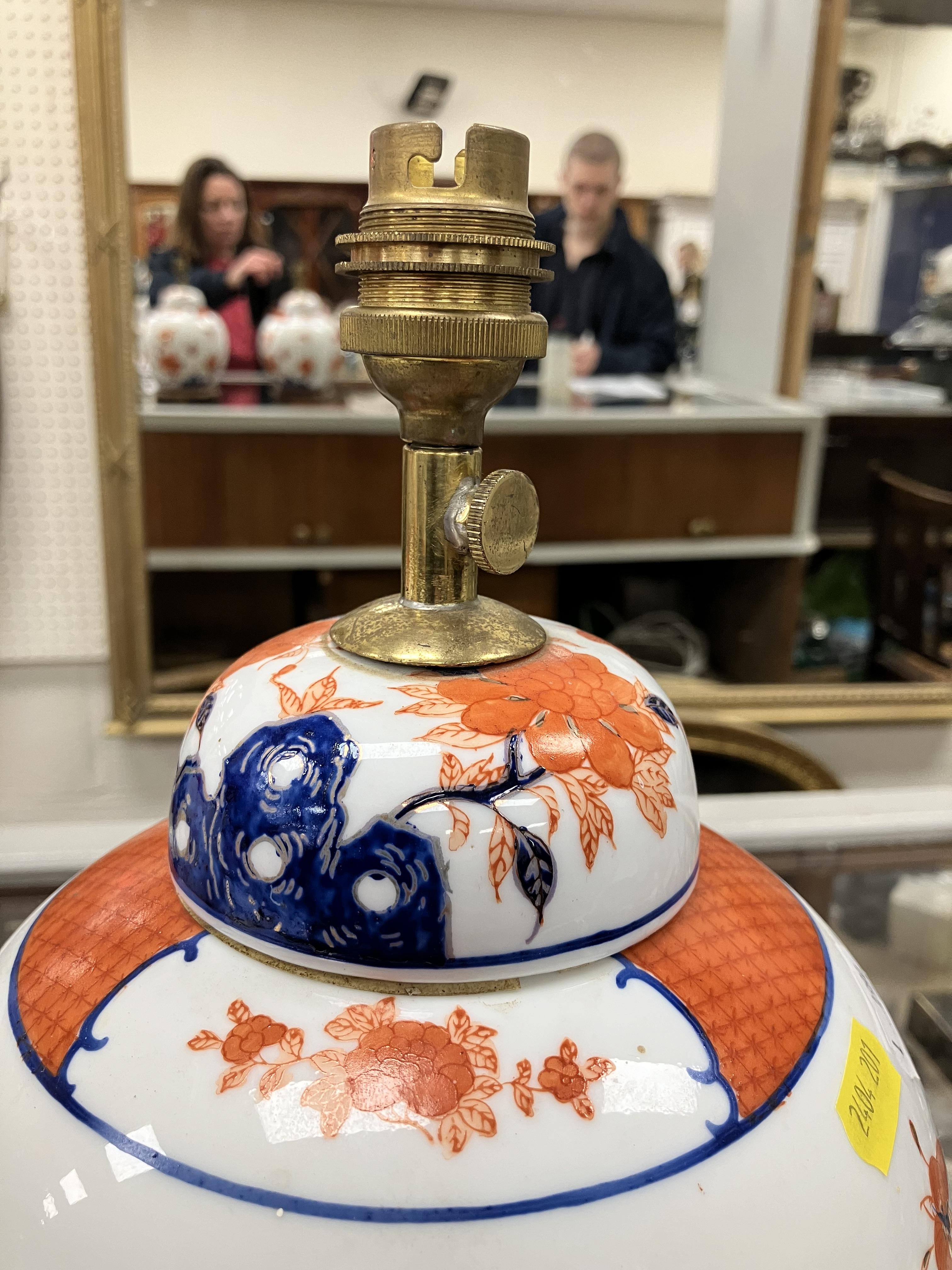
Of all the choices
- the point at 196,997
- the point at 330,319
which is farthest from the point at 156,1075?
the point at 330,319

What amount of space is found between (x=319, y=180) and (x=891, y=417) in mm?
902

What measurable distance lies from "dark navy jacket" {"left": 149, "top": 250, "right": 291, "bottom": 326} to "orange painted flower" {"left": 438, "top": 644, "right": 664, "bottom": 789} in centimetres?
98

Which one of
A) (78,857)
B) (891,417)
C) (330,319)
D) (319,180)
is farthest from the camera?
(891,417)

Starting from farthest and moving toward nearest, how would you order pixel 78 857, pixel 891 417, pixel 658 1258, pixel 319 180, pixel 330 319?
1. pixel 891 417
2. pixel 330 319
3. pixel 319 180
4. pixel 78 857
5. pixel 658 1258

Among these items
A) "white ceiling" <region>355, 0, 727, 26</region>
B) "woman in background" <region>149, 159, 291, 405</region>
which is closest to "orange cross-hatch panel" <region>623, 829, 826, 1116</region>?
"woman in background" <region>149, 159, 291, 405</region>

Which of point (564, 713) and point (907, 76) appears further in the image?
point (907, 76)

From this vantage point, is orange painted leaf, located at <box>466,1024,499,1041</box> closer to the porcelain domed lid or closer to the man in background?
the porcelain domed lid

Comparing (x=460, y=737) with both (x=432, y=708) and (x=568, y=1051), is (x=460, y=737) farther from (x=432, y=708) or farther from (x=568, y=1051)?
(x=568, y=1051)

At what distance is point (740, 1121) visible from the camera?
0.40m

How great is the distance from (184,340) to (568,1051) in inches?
43.2

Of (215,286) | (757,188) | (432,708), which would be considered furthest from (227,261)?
(432,708)

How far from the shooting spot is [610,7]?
4.15ft

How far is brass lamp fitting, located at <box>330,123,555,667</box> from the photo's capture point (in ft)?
1.33

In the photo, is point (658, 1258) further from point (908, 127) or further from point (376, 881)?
point (908, 127)
